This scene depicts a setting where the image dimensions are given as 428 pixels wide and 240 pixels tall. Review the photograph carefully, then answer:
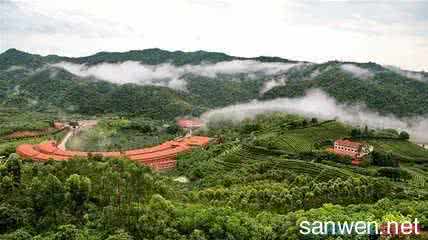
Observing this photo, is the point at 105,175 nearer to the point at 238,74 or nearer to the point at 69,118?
the point at 69,118

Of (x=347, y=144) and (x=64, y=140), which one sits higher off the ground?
(x=347, y=144)

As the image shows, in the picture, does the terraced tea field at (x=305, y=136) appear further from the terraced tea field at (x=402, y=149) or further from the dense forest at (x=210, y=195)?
the terraced tea field at (x=402, y=149)

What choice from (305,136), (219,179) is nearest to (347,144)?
(305,136)

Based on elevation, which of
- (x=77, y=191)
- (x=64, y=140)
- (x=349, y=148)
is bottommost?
(x=64, y=140)

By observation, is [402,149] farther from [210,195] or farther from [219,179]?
[210,195]

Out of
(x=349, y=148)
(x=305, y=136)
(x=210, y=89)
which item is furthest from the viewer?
(x=210, y=89)

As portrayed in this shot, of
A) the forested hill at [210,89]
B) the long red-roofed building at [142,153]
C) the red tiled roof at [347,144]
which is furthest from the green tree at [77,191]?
the forested hill at [210,89]

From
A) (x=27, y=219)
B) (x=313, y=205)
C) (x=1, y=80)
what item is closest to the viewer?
(x=27, y=219)

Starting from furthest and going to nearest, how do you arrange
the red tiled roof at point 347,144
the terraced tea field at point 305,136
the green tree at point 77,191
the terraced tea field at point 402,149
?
1. the terraced tea field at point 402,149
2. the red tiled roof at point 347,144
3. the terraced tea field at point 305,136
4. the green tree at point 77,191

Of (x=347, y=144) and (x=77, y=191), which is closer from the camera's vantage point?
(x=77, y=191)

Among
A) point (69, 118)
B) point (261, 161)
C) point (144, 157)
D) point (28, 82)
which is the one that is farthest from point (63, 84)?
point (261, 161)

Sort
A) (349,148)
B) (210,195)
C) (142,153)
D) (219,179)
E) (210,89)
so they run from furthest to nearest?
(210,89) → (349,148) → (142,153) → (219,179) → (210,195)
